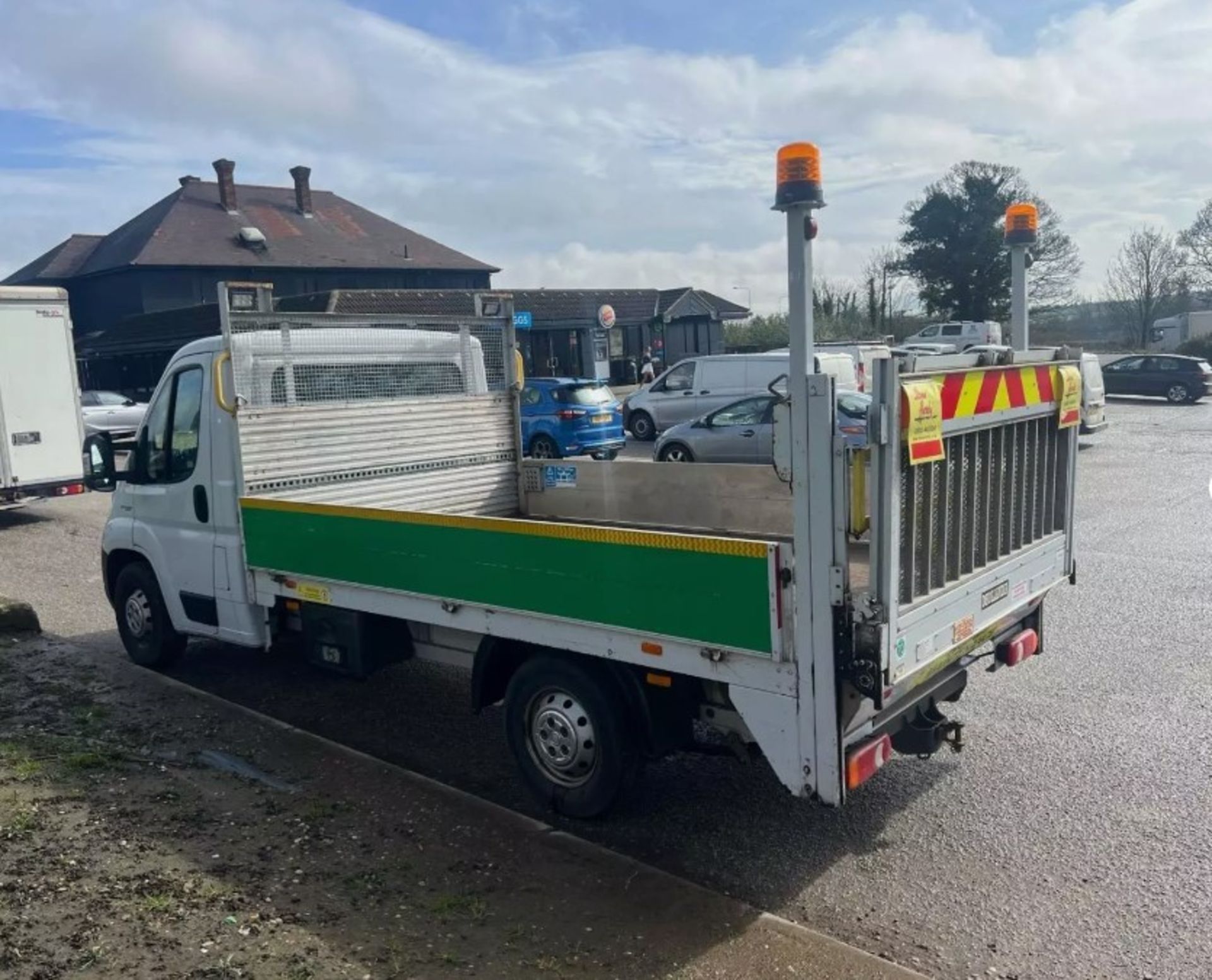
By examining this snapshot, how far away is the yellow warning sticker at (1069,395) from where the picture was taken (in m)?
5.01

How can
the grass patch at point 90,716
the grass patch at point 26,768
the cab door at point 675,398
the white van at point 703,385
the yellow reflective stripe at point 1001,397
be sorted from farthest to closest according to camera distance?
the cab door at point 675,398, the white van at point 703,385, the grass patch at point 90,716, the grass patch at point 26,768, the yellow reflective stripe at point 1001,397

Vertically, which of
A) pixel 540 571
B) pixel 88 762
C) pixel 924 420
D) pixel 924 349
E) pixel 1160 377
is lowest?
pixel 88 762

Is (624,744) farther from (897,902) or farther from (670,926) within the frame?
(897,902)

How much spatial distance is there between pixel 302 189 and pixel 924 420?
49.3m

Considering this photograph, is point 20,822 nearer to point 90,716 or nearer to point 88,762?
point 88,762

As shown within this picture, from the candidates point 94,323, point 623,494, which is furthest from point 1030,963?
point 94,323

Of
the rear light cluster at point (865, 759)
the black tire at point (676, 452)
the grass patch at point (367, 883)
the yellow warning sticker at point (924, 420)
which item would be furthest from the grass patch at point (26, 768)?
the black tire at point (676, 452)

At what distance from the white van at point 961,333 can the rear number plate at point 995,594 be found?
33828 mm

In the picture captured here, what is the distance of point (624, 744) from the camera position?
4660mm

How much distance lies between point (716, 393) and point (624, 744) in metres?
17.7

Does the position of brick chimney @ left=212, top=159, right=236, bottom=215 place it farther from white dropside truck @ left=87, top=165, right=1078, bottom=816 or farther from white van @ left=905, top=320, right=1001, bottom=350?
white dropside truck @ left=87, top=165, right=1078, bottom=816

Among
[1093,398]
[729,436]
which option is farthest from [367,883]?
[1093,398]

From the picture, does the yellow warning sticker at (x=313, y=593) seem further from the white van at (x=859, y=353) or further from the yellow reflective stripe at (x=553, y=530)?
the white van at (x=859, y=353)

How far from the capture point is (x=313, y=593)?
19.0ft
